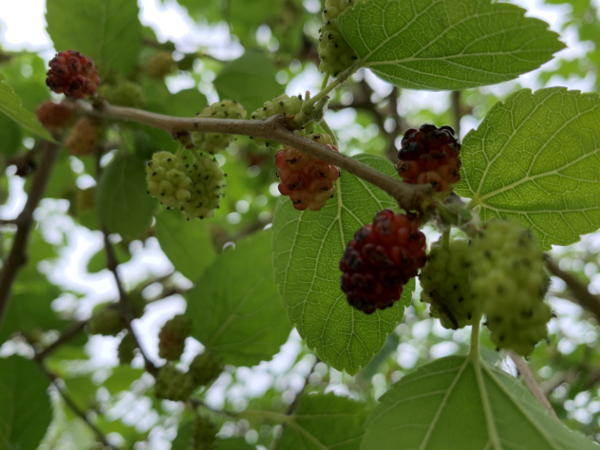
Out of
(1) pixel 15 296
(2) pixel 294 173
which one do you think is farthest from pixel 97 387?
(2) pixel 294 173

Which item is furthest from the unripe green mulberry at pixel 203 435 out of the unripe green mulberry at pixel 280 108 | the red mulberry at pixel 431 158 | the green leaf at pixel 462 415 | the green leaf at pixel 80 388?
the green leaf at pixel 80 388

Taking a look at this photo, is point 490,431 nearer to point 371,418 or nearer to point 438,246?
point 371,418

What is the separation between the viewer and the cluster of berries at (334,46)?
0.89 meters

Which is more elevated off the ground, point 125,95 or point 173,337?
point 125,95

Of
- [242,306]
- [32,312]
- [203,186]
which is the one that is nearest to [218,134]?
[203,186]

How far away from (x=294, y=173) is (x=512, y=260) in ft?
1.28

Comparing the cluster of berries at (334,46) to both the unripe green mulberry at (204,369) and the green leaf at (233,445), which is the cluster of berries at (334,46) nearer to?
the unripe green mulberry at (204,369)

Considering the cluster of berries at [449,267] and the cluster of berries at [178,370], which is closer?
the cluster of berries at [449,267]

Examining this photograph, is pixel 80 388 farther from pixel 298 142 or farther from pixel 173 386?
pixel 298 142

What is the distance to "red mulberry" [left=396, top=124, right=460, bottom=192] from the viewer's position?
2.39 feet

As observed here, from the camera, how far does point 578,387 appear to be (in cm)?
197

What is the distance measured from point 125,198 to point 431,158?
3.30 ft

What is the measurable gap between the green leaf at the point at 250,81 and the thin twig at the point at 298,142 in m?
0.77

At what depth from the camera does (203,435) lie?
1.32 meters
